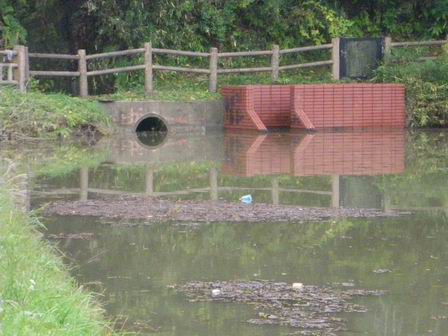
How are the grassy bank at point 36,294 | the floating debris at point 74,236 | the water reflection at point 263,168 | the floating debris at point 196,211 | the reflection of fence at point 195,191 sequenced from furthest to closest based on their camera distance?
the water reflection at point 263,168, the reflection of fence at point 195,191, the floating debris at point 196,211, the floating debris at point 74,236, the grassy bank at point 36,294

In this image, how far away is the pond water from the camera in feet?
24.6

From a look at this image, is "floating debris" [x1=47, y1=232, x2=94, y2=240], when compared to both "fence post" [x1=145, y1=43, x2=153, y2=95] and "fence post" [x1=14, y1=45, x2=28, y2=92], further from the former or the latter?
"fence post" [x1=145, y1=43, x2=153, y2=95]

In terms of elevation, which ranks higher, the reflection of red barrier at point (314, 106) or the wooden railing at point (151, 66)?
the wooden railing at point (151, 66)

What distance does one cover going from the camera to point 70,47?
26.8 meters

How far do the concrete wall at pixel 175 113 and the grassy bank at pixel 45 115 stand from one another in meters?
0.50

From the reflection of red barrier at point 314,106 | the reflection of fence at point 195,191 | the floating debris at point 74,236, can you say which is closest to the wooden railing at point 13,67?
the reflection of red barrier at point 314,106

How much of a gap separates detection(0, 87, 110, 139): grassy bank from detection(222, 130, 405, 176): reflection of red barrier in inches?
101

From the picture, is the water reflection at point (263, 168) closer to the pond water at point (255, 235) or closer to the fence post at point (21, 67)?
the pond water at point (255, 235)

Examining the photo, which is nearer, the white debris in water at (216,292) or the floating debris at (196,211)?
the white debris in water at (216,292)

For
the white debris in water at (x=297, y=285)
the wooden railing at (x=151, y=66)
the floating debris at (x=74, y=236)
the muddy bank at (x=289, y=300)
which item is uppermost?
the wooden railing at (x=151, y=66)

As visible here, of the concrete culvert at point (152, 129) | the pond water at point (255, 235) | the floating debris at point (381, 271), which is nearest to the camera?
the pond water at point (255, 235)

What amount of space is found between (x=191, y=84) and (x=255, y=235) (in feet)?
47.6

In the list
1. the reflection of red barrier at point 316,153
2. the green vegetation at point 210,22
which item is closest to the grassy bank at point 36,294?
A: the reflection of red barrier at point 316,153

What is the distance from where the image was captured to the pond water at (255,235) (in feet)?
24.6
